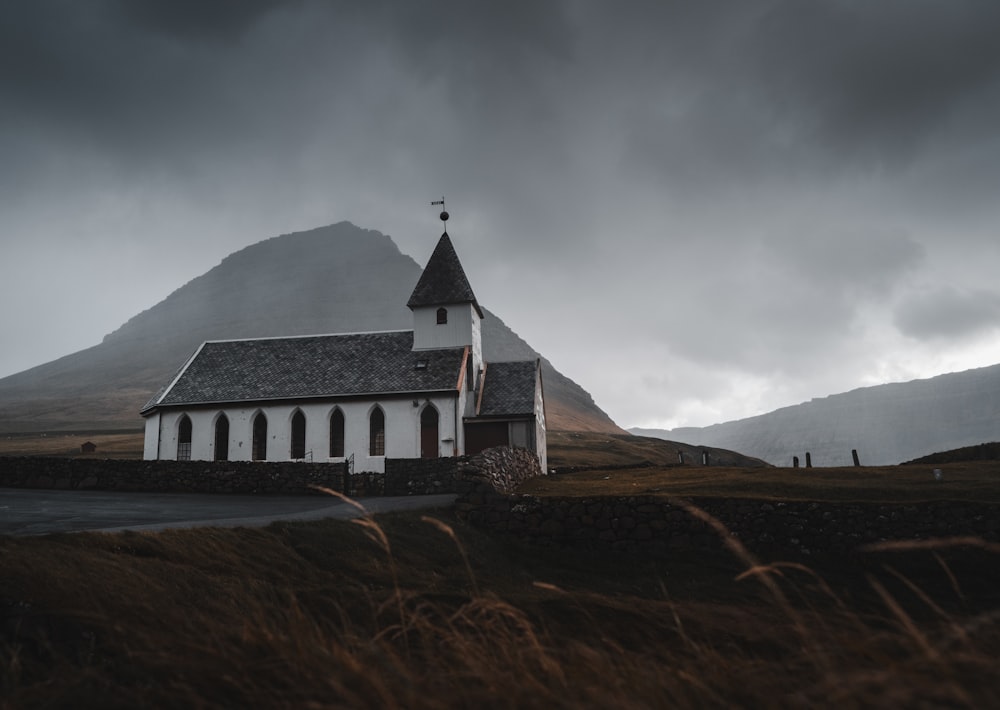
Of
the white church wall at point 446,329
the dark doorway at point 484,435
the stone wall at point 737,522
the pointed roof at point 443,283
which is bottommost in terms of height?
the stone wall at point 737,522

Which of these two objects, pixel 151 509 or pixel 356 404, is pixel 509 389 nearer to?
pixel 356 404

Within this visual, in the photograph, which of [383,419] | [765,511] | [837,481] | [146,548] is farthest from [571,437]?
[146,548]

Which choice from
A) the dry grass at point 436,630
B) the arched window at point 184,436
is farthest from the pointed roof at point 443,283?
the dry grass at point 436,630

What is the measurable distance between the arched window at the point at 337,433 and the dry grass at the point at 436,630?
21.1m

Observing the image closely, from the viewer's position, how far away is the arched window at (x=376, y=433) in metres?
34.6

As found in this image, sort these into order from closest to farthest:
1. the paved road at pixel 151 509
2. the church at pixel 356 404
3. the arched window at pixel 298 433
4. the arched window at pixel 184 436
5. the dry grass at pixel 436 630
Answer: the dry grass at pixel 436 630 → the paved road at pixel 151 509 → the church at pixel 356 404 → the arched window at pixel 298 433 → the arched window at pixel 184 436

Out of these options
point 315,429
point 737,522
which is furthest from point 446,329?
point 737,522

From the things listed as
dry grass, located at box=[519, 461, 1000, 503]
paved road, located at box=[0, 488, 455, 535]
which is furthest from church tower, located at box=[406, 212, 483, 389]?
paved road, located at box=[0, 488, 455, 535]

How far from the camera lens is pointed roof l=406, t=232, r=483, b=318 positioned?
40.2 meters

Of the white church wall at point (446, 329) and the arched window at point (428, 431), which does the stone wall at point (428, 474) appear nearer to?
the arched window at point (428, 431)

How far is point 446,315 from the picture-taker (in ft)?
132

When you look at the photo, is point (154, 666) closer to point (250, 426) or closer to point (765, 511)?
point (765, 511)

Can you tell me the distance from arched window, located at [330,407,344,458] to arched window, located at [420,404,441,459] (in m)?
4.36

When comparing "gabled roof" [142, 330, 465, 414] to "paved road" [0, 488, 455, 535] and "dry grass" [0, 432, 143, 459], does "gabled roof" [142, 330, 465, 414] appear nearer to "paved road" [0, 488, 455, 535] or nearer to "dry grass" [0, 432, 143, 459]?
"paved road" [0, 488, 455, 535]
